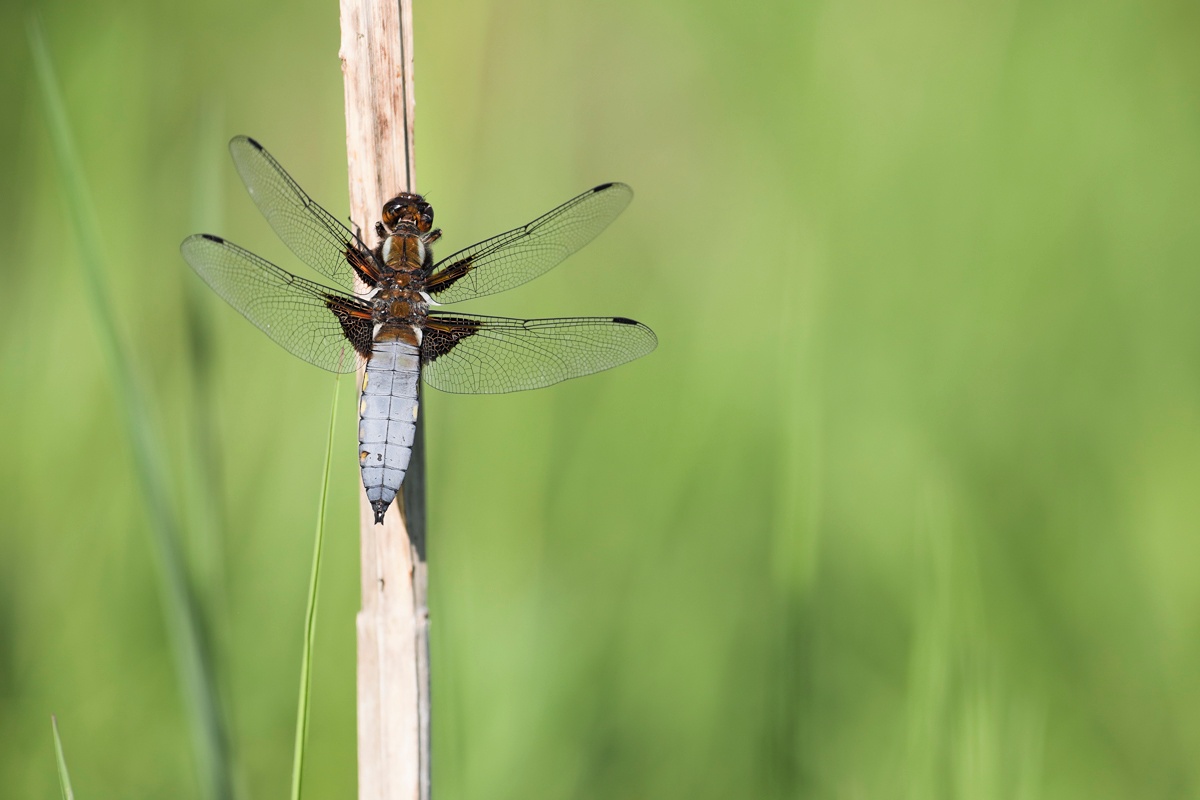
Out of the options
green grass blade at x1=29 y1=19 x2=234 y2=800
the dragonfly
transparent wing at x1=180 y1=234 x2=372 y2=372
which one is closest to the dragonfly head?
the dragonfly

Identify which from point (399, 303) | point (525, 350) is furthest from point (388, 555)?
point (525, 350)

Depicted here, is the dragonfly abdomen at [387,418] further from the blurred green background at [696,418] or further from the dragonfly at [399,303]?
the blurred green background at [696,418]

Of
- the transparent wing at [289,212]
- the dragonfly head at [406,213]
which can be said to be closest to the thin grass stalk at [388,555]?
the dragonfly head at [406,213]

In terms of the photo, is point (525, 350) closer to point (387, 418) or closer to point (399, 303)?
point (399, 303)

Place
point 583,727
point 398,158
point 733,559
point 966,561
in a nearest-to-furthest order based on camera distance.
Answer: point 398,158, point 966,561, point 583,727, point 733,559

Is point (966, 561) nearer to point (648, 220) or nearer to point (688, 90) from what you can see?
point (648, 220)

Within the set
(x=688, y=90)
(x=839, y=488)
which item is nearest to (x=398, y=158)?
(x=839, y=488)
